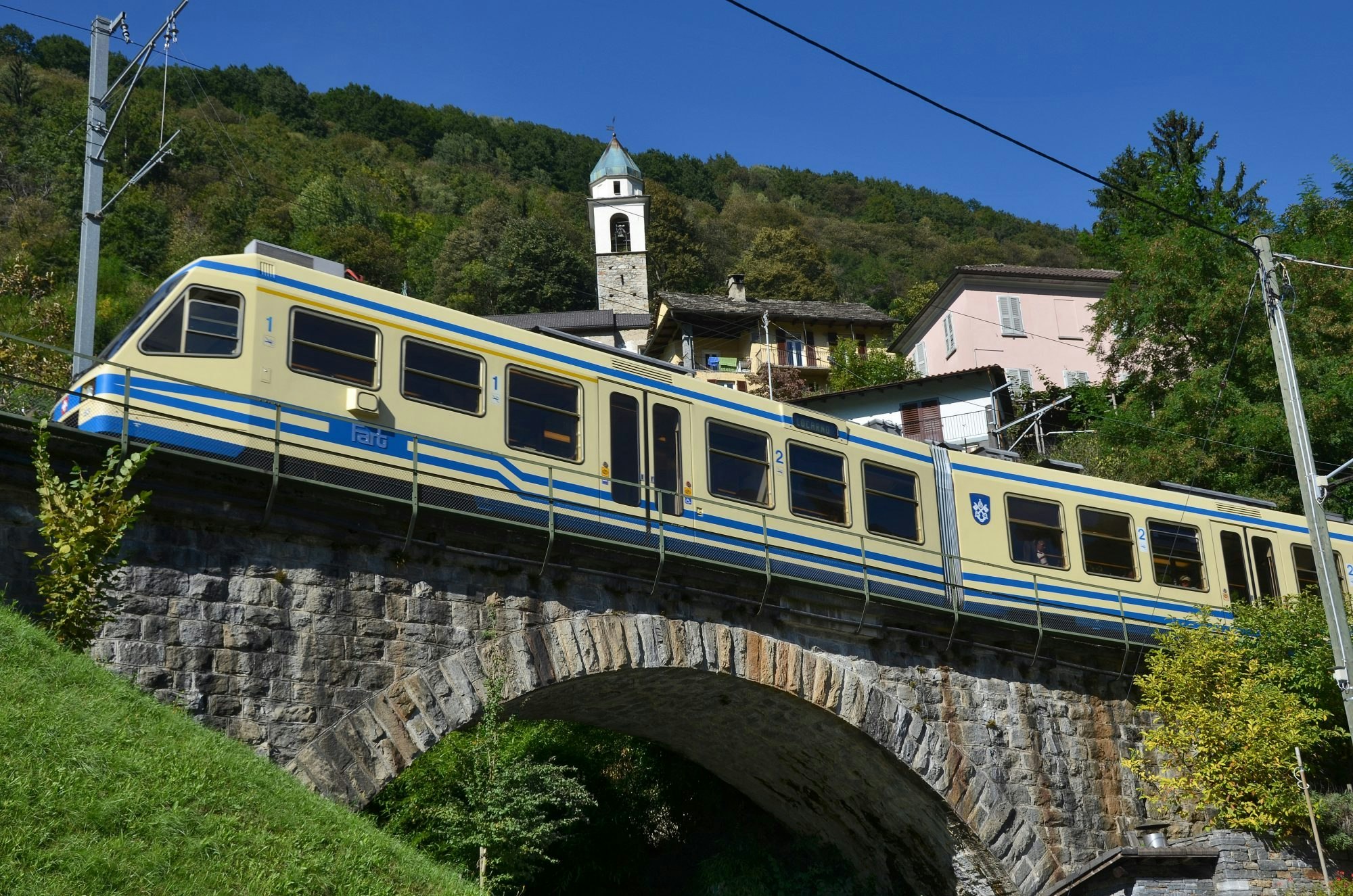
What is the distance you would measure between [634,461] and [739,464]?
5.70 ft

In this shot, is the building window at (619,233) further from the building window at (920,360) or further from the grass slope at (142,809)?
the grass slope at (142,809)

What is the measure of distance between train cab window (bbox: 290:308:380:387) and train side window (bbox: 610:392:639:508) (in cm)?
329

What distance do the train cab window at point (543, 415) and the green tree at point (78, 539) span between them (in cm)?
507

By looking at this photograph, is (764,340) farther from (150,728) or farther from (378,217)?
(150,728)

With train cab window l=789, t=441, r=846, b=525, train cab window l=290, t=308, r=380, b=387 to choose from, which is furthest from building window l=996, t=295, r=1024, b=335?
train cab window l=290, t=308, r=380, b=387

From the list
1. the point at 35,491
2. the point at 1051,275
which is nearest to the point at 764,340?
the point at 1051,275

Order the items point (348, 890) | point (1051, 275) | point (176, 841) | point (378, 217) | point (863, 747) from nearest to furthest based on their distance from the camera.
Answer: point (176, 841) → point (348, 890) → point (863, 747) → point (1051, 275) → point (378, 217)

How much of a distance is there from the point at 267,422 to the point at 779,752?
32.0ft

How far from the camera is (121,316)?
1713 inches

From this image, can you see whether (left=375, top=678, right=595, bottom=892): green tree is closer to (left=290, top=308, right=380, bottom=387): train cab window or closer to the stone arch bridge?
the stone arch bridge

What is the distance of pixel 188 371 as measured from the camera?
45.5ft

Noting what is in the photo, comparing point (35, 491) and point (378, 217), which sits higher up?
point (378, 217)

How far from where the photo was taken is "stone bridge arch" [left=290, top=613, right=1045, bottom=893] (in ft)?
44.5

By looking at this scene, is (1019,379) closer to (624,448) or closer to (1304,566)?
(1304,566)
